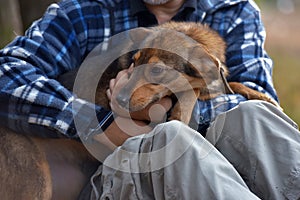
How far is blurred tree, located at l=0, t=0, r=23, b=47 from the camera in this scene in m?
4.94

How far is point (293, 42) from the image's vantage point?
13.1 meters

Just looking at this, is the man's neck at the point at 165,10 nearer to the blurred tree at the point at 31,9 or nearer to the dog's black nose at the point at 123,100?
the dog's black nose at the point at 123,100

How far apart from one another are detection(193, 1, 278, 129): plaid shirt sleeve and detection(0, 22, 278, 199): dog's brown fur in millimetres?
97

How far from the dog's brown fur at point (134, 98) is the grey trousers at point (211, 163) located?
24 cm

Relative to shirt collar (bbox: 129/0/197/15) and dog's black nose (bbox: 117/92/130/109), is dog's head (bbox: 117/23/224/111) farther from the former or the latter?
shirt collar (bbox: 129/0/197/15)

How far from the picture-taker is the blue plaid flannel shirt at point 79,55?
3096mm

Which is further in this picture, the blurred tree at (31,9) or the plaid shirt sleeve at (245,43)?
the blurred tree at (31,9)

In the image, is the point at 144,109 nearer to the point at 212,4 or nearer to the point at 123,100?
the point at 123,100

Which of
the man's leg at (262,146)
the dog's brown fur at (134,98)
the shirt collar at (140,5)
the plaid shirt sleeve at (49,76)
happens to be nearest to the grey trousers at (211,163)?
the man's leg at (262,146)

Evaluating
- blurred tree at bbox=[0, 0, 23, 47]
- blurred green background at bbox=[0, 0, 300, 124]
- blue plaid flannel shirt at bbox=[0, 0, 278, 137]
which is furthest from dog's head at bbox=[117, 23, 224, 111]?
blurred tree at bbox=[0, 0, 23, 47]

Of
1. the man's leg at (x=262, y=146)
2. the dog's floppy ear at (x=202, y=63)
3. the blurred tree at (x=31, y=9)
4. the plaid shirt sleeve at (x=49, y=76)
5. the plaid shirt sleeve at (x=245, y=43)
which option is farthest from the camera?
the blurred tree at (x=31, y=9)

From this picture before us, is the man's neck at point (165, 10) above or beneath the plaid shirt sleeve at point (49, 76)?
above

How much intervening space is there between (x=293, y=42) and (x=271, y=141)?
35.1 feet

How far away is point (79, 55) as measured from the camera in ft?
11.7
